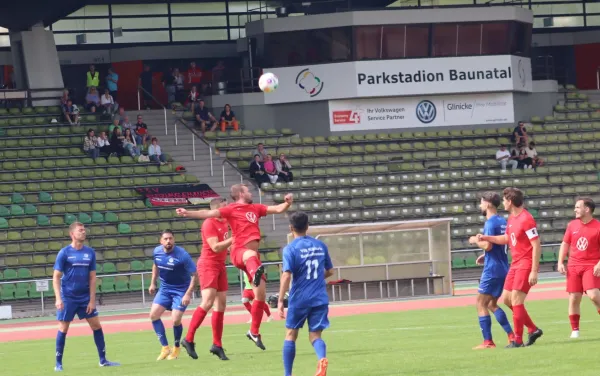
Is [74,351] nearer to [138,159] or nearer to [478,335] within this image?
[478,335]

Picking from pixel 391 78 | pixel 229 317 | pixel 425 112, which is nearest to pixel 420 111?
pixel 425 112

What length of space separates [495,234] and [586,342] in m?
1.63

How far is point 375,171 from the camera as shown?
3897 cm

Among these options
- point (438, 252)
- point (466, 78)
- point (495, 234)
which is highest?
point (466, 78)

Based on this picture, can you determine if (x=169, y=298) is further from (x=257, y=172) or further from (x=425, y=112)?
(x=425, y=112)

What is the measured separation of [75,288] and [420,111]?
28102 mm

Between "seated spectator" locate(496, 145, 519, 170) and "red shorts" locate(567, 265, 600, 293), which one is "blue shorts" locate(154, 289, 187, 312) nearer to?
"red shorts" locate(567, 265, 600, 293)

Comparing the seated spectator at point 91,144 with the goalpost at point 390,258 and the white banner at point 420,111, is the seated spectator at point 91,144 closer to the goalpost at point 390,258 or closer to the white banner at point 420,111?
the white banner at point 420,111

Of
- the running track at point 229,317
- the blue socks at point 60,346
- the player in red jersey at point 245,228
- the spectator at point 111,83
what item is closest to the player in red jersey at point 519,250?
the player in red jersey at point 245,228

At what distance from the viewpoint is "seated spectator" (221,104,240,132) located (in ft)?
131

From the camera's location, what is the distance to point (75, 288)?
15.2 m

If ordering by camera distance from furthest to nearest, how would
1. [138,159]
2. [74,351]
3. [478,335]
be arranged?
[138,159]
[74,351]
[478,335]

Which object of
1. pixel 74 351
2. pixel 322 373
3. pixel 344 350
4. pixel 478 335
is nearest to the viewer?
pixel 322 373

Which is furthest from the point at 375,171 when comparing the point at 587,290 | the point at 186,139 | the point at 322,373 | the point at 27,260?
the point at 322,373
